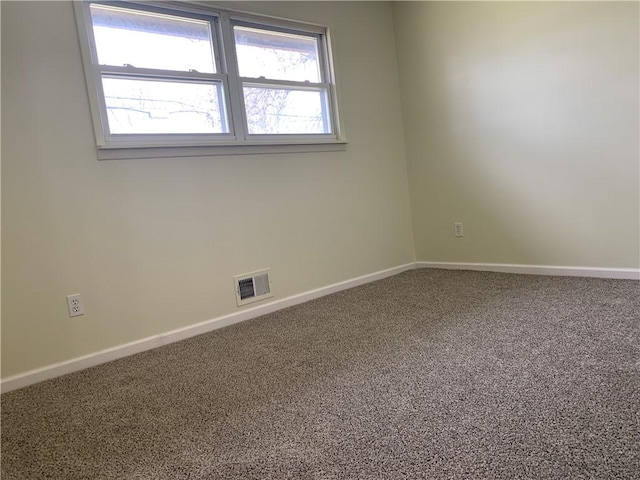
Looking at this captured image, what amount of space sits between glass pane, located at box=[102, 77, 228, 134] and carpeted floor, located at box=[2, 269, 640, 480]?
1.27 meters

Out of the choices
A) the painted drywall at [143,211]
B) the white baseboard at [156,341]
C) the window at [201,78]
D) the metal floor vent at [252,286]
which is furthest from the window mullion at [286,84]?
the white baseboard at [156,341]

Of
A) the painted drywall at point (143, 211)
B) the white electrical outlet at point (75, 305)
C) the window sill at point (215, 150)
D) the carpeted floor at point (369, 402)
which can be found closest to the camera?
the carpeted floor at point (369, 402)

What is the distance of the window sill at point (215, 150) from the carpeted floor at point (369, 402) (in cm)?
108

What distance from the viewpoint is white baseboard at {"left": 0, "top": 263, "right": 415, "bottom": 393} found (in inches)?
74.0

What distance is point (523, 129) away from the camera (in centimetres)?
273

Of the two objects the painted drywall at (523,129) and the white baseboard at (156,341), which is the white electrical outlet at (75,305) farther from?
the painted drywall at (523,129)

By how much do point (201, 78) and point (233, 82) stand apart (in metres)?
0.20

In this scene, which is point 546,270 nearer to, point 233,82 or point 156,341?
point 233,82

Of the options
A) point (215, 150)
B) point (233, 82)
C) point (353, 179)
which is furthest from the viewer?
point (353, 179)

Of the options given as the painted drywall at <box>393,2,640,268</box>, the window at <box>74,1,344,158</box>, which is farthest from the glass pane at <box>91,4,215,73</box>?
the painted drywall at <box>393,2,640,268</box>

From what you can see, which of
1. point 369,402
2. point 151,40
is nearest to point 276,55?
point 151,40

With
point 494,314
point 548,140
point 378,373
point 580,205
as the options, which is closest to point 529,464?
point 378,373

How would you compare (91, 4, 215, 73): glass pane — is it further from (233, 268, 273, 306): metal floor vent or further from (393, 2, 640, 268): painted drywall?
(393, 2, 640, 268): painted drywall

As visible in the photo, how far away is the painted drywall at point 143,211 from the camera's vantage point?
1.87 meters
